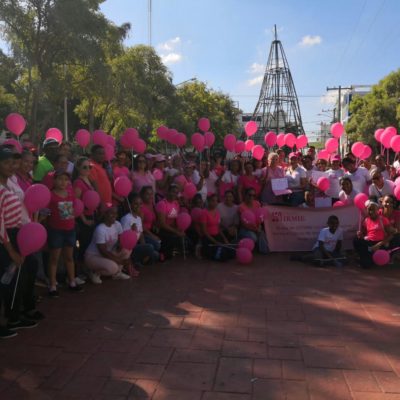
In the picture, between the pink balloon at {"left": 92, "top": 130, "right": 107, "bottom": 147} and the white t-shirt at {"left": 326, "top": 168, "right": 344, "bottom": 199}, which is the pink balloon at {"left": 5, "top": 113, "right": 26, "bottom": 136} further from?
the white t-shirt at {"left": 326, "top": 168, "right": 344, "bottom": 199}

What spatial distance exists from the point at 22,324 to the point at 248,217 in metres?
4.07

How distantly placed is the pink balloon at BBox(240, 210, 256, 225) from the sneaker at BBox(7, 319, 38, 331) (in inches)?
155

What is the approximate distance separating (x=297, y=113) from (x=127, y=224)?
3537 centimetres

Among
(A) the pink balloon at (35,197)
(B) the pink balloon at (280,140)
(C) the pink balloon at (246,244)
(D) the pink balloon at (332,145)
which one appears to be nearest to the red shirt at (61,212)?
(A) the pink balloon at (35,197)

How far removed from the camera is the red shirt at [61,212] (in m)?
5.04

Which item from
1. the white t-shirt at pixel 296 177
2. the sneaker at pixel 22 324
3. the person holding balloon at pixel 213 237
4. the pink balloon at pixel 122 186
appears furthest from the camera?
the white t-shirt at pixel 296 177

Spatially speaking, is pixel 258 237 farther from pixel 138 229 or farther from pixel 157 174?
pixel 138 229

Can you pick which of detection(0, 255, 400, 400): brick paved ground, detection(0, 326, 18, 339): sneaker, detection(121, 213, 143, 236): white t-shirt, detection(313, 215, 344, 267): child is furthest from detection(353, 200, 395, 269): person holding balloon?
detection(0, 326, 18, 339): sneaker

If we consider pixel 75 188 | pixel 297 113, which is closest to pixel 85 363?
pixel 75 188

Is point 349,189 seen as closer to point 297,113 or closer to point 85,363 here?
point 85,363

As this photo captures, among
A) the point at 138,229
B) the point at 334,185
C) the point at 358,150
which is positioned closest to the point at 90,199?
the point at 138,229

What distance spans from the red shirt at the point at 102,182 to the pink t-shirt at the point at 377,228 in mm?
3856

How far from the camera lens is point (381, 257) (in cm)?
628

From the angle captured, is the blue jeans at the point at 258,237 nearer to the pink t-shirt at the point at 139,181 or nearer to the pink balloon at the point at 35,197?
the pink t-shirt at the point at 139,181
